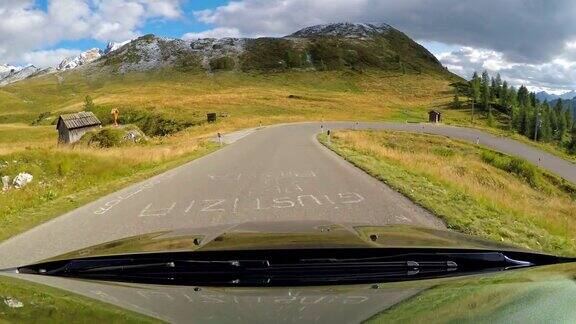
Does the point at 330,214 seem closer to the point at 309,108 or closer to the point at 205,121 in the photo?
the point at 205,121

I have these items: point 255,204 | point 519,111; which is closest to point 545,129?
point 519,111

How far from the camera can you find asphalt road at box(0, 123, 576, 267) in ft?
30.8

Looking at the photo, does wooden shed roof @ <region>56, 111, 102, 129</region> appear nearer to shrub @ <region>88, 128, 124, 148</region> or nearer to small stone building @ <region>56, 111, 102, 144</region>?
small stone building @ <region>56, 111, 102, 144</region>

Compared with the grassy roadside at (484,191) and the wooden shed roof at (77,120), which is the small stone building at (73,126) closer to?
the wooden shed roof at (77,120)

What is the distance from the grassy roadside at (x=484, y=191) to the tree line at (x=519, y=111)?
7756 cm

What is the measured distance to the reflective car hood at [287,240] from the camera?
416cm

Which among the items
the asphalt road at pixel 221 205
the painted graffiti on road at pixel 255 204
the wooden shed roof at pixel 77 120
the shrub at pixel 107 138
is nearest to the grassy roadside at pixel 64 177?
the asphalt road at pixel 221 205

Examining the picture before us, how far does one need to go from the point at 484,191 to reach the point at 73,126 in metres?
38.9

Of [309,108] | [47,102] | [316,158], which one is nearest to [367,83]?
[309,108]

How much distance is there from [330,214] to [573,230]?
7.22 metres

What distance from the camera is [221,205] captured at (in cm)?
1227

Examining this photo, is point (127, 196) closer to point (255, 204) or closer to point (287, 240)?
point (255, 204)

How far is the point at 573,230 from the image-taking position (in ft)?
46.3

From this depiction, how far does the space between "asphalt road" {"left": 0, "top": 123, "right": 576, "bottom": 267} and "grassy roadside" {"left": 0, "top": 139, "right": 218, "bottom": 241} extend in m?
0.63
